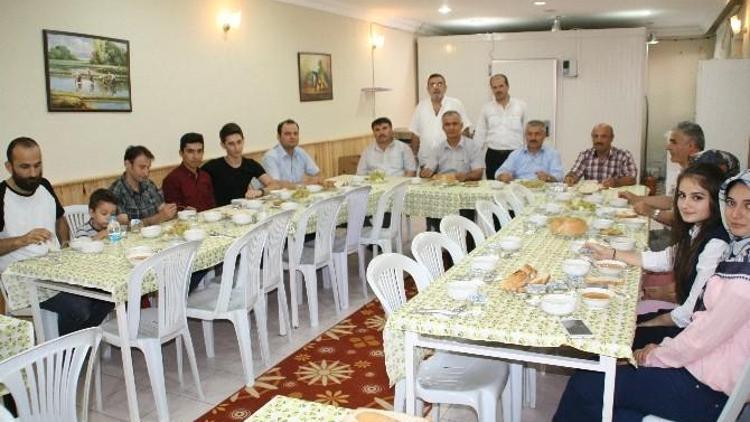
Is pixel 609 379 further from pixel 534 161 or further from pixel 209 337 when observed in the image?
pixel 534 161

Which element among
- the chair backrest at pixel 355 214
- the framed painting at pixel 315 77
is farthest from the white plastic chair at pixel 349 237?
the framed painting at pixel 315 77

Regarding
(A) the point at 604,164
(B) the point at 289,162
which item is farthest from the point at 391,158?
(A) the point at 604,164

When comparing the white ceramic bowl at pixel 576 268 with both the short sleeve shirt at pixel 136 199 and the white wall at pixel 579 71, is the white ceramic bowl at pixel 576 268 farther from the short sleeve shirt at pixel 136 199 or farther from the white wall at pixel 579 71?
the white wall at pixel 579 71

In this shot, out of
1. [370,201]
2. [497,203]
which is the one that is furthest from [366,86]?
[497,203]

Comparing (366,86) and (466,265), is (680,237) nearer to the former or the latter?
(466,265)

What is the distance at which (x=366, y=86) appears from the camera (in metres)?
8.65

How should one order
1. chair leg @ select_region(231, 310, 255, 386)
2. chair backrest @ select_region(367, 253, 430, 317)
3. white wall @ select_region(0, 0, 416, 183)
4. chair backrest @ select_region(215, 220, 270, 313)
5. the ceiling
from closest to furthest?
chair backrest @ select_region(367, 253, 430, 317) → chair backrest @ select_region(215, 220, 270, 313) → chair leg @ select_region(231, 310, 255, 386) → white wall @ select_region(0, 0, 416, 183) → the ceiling

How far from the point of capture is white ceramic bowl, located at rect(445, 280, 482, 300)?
232cm

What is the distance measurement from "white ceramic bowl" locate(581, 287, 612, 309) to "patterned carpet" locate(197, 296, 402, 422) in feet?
3.97

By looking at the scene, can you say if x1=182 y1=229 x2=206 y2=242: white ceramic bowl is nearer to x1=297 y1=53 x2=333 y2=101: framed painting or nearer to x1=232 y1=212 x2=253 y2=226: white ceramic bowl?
x1=232 y1=212 x2=253 y2=226: white ceramic bowl

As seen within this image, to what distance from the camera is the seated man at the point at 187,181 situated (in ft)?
15.1

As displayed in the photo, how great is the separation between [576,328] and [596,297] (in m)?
0.31

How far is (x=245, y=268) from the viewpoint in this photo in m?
3.36

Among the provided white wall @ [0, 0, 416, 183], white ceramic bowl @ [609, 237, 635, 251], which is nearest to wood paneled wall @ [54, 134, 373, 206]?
white wall @ [0, 0, 416, 183]
